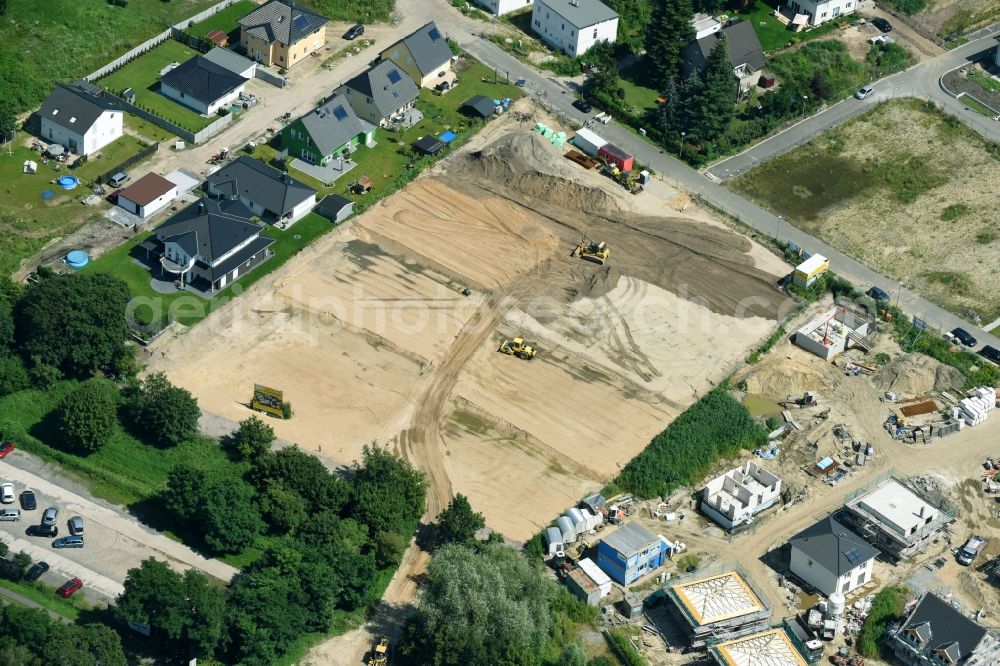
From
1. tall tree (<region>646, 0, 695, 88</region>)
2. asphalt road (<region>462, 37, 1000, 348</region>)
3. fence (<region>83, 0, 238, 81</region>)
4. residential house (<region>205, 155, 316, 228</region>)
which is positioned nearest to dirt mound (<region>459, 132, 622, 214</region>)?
asphalt road (<region>462, 37, 1000, 348</region>)

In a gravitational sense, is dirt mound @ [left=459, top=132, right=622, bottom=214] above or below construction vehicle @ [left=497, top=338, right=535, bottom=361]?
above

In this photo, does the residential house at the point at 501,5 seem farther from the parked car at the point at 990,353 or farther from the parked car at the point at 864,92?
the parked car at the point at 990,353

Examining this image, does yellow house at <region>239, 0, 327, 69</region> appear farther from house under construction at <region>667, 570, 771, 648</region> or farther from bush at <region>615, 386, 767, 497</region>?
house under construction at <region>667, 570, 771, 648</region>

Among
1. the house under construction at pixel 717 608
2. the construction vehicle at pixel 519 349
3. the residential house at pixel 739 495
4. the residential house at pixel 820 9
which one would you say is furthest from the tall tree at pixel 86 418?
the residential house at pixel 820 9

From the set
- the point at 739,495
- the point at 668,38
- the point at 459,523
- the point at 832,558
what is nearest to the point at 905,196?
the point at 668,38

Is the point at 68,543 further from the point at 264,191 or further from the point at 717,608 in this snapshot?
the point at 717,608

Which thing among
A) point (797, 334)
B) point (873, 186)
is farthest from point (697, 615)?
point (873, 186)
